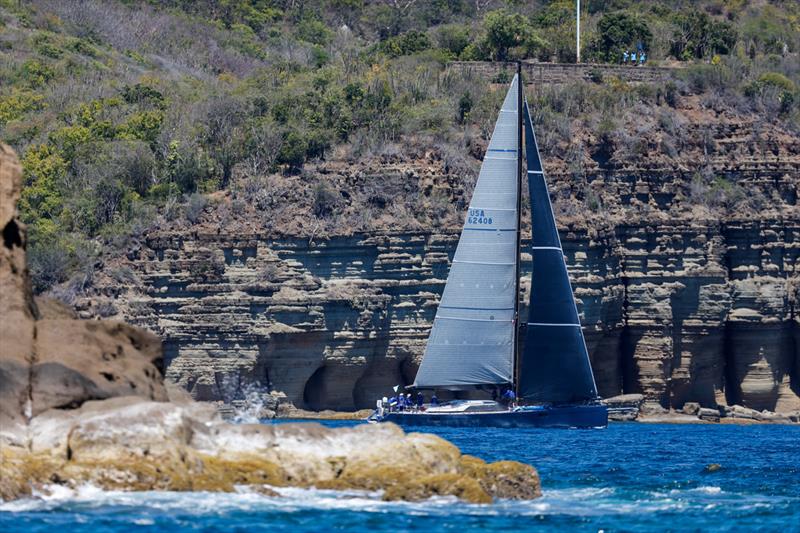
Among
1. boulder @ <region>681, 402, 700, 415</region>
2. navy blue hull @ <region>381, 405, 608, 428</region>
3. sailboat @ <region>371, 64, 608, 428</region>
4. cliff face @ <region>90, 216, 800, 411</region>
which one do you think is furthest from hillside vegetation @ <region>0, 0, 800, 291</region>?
navy blue hull @ <region>381, 405, 608, 428</region>

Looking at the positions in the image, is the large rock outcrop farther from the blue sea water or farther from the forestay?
the forestay

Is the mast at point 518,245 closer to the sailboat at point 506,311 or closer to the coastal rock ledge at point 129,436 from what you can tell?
the sailboat at point 506,311

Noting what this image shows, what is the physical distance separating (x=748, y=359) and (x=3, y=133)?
1042 inches

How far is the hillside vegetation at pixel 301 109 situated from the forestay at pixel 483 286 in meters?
6.92

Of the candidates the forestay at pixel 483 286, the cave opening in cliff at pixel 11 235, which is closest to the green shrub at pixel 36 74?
the forestay at pixel 483 286

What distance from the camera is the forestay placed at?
5812 centimetres

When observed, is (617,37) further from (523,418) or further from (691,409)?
(523,418)

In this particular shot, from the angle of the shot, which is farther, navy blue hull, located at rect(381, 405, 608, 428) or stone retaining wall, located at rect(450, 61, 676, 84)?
stone retaining wall, located at rect(450, 61, 676, 84)

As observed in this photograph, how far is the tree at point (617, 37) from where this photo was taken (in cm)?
8106

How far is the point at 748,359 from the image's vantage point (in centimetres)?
6775

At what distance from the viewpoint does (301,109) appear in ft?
234

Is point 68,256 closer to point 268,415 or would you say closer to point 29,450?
point 268,415

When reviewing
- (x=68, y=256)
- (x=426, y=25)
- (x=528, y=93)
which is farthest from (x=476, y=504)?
(x=426, y=25)

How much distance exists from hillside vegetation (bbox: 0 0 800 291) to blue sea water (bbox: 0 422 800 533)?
2028 centimetres
